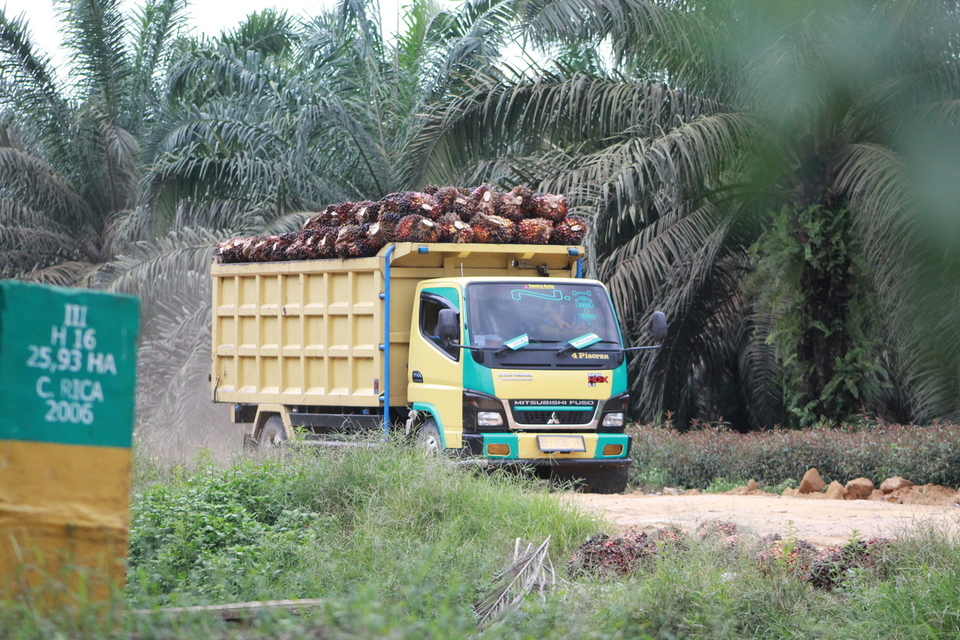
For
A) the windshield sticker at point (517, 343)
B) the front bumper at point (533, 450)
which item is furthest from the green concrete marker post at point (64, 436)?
the windshield sticker at point (517, 343)

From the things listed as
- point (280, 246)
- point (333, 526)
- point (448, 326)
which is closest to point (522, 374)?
point (448, 326)

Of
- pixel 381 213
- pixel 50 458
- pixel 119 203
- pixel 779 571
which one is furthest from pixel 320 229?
pixel 119 203

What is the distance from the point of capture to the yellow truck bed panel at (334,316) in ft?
38.3

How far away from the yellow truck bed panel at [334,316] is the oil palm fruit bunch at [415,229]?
0.42 feet

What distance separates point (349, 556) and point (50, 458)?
11.1 ft

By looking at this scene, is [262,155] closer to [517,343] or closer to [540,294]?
[540,294]

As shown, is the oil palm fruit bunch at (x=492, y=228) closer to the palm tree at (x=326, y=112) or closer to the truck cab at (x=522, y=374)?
the truck cab at (x=522, y=374)

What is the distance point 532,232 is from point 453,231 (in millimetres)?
869

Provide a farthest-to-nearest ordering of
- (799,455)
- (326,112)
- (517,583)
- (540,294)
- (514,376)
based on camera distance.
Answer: (326,112), (799,455), (540,294), (514,376), (517,583)

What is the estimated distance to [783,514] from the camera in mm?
9180

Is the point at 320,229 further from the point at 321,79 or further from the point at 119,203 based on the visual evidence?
the point at 119,203

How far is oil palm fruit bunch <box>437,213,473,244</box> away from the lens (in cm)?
1172

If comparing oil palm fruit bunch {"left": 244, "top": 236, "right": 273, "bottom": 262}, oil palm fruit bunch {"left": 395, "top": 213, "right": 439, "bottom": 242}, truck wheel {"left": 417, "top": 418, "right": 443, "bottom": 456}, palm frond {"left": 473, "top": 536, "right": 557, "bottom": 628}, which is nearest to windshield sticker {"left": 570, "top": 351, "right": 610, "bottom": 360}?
truck wheel {"left": 417, "top": 418, "right": 443, "bottom": 456}

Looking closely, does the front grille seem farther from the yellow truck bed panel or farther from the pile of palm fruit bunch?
the pile of palm fruit bunch
